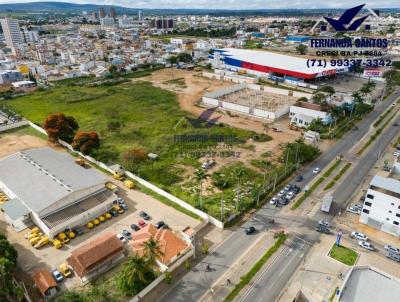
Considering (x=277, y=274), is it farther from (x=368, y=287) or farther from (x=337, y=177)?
(x=337, y=177)

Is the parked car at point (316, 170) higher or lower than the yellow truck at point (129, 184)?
higher

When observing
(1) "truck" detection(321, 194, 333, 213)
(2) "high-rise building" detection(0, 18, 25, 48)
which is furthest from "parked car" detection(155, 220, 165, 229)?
(2) "high-rise building" detection(0, 18, 25, 48)

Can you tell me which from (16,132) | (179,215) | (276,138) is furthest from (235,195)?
(16,132)

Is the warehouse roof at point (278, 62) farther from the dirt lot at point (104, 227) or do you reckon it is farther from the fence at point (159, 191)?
the dirt lot at point (104, 227)

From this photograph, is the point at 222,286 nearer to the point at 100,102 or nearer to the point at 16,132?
the point at 16,132

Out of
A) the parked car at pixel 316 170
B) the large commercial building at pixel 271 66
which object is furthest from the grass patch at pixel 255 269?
the large commercial building at pixel 271 66

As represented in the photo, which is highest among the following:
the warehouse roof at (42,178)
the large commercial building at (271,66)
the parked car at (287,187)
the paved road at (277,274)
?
the large commercial building at (271,66)

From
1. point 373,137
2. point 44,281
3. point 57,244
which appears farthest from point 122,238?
point 373,137

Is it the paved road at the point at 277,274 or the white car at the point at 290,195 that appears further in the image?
the white car at the point at 290,195
